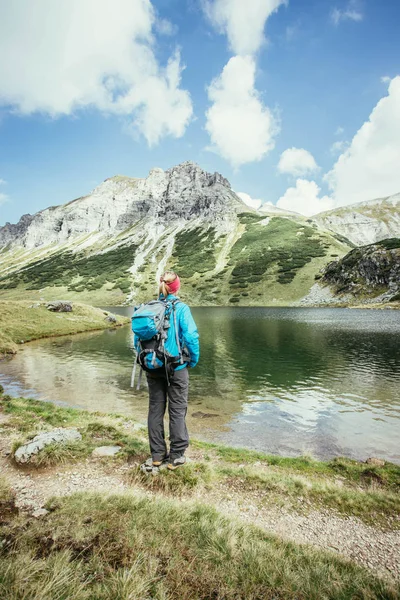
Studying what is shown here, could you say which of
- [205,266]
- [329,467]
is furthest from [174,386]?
[205,266]

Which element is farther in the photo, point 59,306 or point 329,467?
point 59,306

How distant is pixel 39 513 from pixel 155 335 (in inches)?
145

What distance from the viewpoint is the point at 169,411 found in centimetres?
709

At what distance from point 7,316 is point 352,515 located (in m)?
43.8

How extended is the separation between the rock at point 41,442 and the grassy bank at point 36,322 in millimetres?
24262

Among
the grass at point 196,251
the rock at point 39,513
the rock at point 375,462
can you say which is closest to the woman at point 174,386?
the rock at point 39,513

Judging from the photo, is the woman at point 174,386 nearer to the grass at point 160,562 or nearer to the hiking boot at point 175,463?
the hiking boot at point 175,463

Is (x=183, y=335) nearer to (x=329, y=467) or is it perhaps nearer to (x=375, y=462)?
(x=329, y=467)

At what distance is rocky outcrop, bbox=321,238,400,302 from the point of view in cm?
8100

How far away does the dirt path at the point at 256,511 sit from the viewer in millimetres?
5027

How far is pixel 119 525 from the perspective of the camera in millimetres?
4684

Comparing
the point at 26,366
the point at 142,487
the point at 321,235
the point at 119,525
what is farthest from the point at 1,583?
the point at 321,235

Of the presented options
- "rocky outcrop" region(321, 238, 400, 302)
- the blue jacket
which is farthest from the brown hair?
"rocky outcrop" region(321, 238, 400, 302)

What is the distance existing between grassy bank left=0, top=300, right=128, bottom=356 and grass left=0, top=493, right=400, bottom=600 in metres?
29.1
